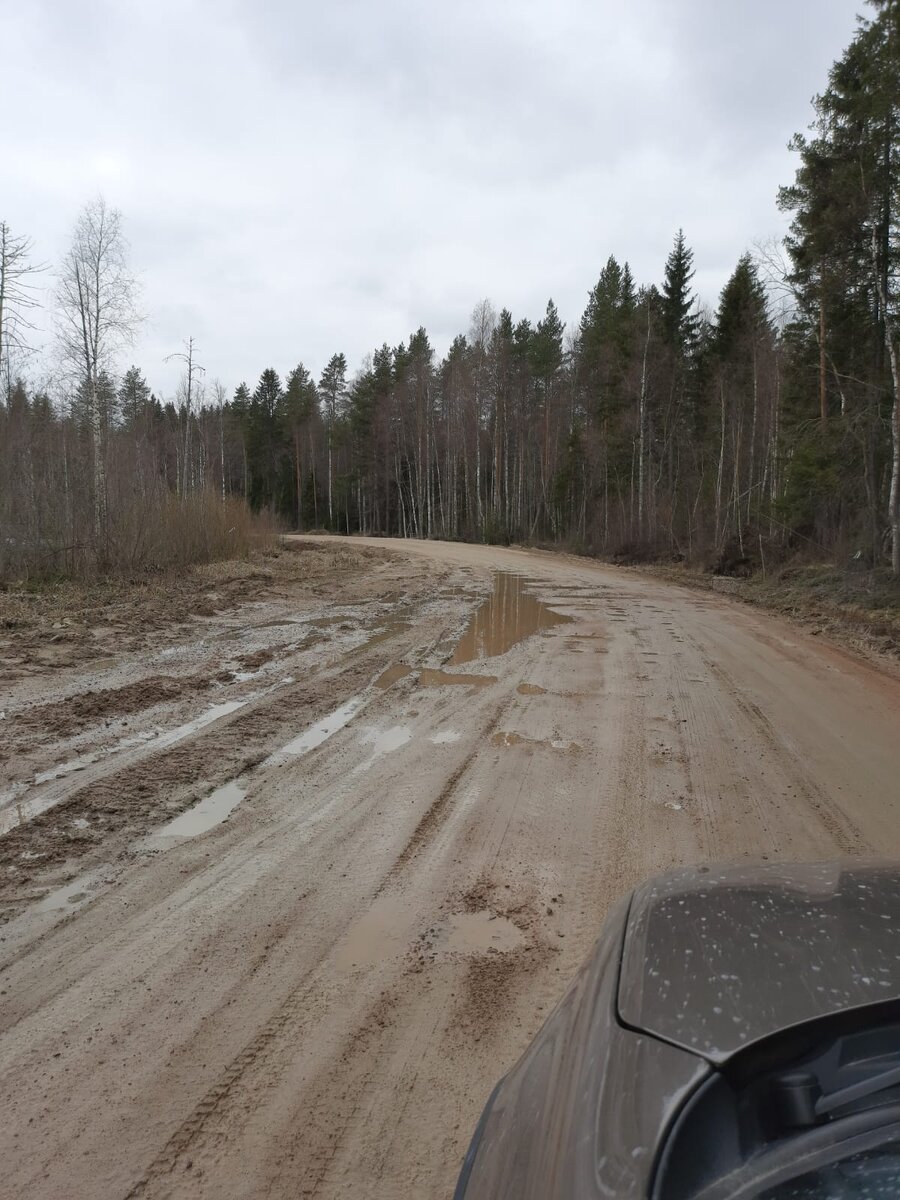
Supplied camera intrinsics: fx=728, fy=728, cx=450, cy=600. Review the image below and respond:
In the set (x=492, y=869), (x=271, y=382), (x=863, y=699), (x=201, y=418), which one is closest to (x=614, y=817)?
(x=492, y=869)

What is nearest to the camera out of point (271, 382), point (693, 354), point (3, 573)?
point (3, 573)

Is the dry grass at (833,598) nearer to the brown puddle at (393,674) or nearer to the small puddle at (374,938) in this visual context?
the brown puddle at (393,674)

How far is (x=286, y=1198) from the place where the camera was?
1.85 meters

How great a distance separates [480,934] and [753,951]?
1834mm

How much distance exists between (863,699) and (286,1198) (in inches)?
261

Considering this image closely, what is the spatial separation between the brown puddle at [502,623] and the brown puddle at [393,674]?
56 cm

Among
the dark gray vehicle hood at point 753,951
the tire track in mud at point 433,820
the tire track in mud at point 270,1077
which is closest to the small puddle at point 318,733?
the tire track in mud at point 433,820

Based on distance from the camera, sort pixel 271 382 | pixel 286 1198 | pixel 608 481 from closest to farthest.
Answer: pixel 286 1198, pixel 608 481, pixel 271 382

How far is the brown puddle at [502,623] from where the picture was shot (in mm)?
8969

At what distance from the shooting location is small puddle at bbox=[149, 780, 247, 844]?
3873 millimetres

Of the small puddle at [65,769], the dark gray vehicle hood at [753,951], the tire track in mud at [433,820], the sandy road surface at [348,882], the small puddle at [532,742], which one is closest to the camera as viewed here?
the dark gray vehicle hood at [753,951]

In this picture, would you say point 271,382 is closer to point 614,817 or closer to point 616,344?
point 616,344

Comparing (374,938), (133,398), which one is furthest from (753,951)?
(133,398)

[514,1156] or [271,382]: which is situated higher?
[271,382]
